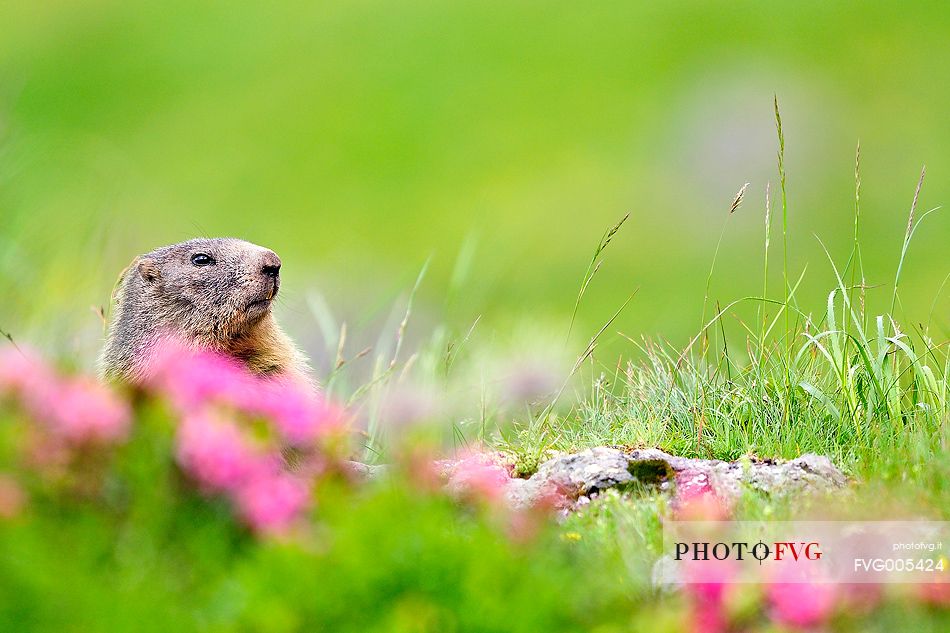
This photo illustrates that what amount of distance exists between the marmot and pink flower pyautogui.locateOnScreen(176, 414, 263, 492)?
290cm

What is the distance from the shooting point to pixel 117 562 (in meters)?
3.67

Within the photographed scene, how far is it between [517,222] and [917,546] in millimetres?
23119

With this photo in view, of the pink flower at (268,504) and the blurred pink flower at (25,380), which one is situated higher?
the blurred pink flower at (25,380)

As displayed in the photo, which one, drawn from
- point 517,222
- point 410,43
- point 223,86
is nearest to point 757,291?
point 517,222

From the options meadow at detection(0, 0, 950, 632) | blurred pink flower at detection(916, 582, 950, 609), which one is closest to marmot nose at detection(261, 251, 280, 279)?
meadow at detection(0, 0, 950, 632)

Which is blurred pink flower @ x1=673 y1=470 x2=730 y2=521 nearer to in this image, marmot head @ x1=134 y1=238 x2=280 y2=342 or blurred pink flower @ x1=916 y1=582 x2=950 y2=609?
blurred pink flower @ x1=916 y1=582 x2=950 y2=609

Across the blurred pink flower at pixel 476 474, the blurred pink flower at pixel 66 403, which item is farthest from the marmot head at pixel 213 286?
the blurred pink flower at pixel 66 403

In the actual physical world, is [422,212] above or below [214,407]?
below

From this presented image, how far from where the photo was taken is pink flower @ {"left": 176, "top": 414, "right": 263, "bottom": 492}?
3.63m

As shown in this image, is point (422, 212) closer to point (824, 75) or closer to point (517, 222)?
point (517, 222)

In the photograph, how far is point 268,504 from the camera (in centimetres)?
370

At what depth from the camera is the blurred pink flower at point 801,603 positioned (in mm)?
3662

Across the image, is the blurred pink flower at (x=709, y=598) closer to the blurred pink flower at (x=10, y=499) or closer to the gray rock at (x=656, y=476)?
the gray rock at (x=656, y=476)

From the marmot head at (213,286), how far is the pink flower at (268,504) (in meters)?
→ 3.19
